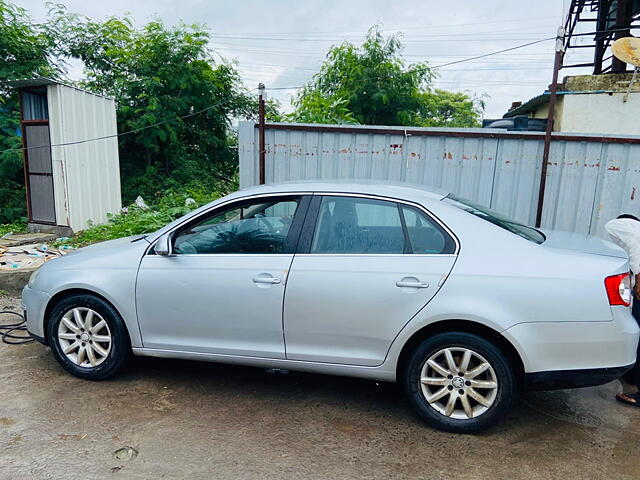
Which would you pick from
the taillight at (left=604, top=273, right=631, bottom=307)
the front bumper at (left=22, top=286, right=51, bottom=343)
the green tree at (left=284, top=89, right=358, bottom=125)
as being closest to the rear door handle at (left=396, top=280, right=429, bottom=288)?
the taillight at (left=604, top=273, right=631, bottom=307)

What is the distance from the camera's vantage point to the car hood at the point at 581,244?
3.23 meters

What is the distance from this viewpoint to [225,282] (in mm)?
3541

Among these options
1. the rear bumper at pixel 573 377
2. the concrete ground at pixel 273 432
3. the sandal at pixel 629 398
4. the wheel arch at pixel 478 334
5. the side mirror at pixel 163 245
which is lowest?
the concrete ground at pixel 273 432

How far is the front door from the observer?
Answer: 349 centimetres

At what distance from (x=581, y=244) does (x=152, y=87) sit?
1122 centimetres

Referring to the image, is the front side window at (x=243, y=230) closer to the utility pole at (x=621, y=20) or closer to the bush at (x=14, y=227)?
the bush at (x=14, y=227)

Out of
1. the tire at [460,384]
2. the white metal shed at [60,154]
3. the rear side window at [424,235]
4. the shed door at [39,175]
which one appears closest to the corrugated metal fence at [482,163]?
the rear side window at [424,235]

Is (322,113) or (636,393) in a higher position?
(322,113)

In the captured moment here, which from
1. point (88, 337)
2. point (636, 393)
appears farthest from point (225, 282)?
point (636, 393)

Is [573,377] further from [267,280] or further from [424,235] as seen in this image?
[267,280]

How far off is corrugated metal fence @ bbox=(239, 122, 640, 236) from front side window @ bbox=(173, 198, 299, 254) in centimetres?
Result: 291

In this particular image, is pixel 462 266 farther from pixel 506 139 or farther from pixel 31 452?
pixel 506 139

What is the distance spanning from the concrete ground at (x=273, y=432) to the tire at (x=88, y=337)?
15 cm

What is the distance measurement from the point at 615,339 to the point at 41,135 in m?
9.33
